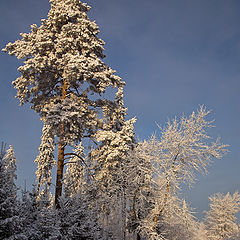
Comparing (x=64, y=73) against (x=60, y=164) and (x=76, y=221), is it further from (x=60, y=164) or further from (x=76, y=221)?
Result: (x=76, y=221)

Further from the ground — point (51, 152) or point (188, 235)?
point (51, 152)

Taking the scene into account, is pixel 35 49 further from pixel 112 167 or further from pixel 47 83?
pixel 112 167

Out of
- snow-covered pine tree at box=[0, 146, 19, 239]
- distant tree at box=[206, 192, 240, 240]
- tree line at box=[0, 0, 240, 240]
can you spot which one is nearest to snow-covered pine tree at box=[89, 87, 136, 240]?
tree line at box=[0, 0, 240, 240]

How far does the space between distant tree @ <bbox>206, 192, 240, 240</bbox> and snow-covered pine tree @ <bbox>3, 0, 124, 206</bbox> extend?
103 feet

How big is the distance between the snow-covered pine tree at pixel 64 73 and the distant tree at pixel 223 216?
31.4 meters

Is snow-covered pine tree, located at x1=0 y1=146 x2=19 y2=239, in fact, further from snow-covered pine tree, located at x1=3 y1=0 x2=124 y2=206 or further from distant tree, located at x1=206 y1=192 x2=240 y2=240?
distant tree, located at x1=206 y1=192 x2=240 y2=240

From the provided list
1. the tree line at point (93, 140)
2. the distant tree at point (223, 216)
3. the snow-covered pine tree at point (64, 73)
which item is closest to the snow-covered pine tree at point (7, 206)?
the tree line at point (93, 140)

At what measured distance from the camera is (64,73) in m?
15.0

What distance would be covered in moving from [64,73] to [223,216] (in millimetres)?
35803

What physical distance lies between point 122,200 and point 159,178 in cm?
290

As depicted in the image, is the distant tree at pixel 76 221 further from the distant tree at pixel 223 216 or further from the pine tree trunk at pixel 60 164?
the distant tree at pixel 223 216

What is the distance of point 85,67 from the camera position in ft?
47.6

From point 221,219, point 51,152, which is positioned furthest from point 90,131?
point 221,219

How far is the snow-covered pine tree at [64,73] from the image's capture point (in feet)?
48.0
